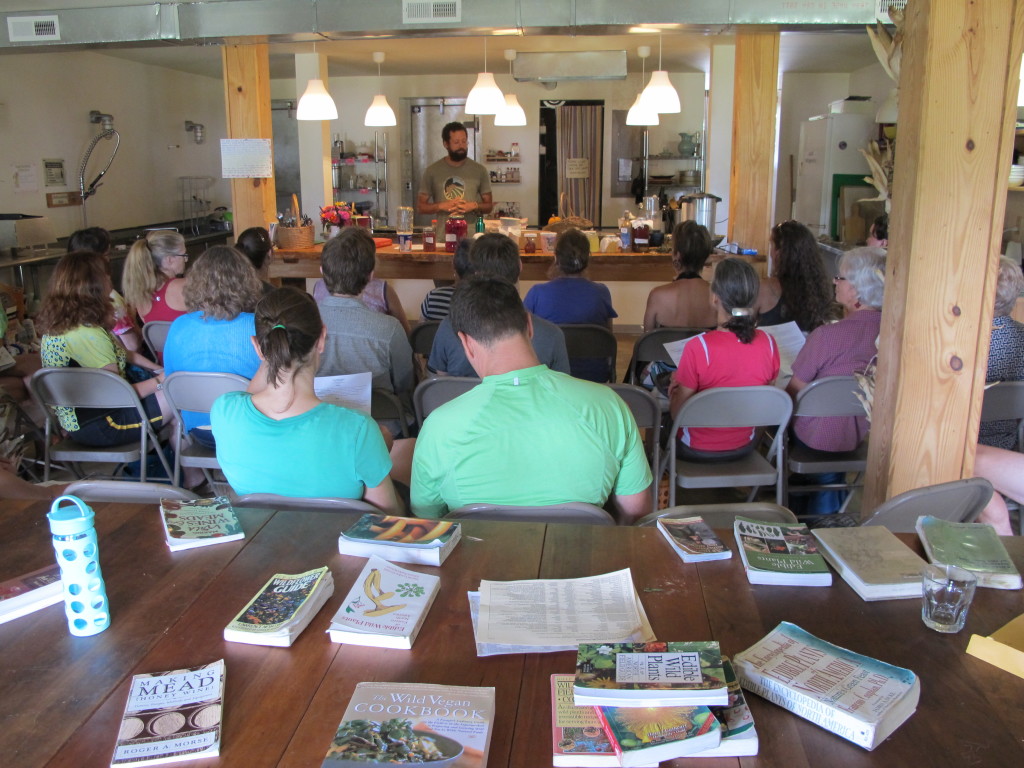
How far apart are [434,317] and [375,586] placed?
2.82 metres

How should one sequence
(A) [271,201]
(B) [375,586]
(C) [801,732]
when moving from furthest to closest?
(A) [271,201] < (B) [375,586] < (C) [801,732]

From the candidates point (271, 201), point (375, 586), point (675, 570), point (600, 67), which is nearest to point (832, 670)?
point (675, 570)

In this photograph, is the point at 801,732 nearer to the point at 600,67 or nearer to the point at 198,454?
the point at 198,454

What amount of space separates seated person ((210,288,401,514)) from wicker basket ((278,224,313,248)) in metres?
4.30

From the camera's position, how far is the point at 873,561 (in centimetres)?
163

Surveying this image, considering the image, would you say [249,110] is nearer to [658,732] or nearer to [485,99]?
[485,99]

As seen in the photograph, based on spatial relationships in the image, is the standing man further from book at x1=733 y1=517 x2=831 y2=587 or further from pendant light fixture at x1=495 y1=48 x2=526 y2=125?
book at x1=733 y1=517 x2=831 y2=587

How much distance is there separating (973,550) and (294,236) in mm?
5426

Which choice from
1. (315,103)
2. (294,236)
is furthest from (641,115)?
(294,236)

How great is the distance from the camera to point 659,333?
4031mm

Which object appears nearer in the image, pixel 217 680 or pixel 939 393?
pixel 217 680

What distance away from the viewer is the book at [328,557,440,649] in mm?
1411

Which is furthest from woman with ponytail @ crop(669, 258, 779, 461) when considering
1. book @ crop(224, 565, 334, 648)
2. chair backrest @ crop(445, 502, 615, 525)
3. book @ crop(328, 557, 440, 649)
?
book @ crop(224, 565, 334, 648)

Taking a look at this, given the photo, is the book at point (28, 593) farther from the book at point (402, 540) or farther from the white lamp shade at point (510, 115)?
the white lamp shade at point (510, 115)
